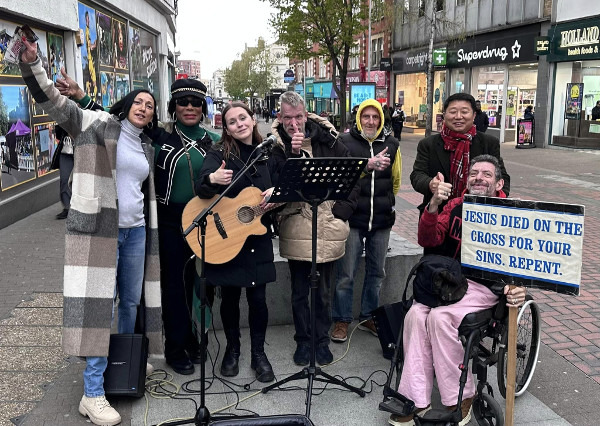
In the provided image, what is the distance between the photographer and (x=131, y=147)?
3441 mm

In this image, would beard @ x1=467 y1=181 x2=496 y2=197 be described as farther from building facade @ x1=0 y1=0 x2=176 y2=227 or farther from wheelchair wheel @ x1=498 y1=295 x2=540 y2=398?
building facade @ x1=0 y1=0 x2=176 y2=227

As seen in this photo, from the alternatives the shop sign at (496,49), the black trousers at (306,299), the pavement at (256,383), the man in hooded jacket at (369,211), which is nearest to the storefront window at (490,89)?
the shop sign at (496,49)

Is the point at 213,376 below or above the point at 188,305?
below

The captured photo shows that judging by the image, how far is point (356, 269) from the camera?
178 inches

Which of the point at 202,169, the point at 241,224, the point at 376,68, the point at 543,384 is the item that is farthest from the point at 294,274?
the point at 376,68

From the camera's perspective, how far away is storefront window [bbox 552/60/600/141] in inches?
689

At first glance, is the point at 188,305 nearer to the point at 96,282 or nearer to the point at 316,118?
the point at 96,282

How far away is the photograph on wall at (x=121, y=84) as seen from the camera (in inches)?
588

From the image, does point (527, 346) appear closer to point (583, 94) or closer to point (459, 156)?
point (459, 156)

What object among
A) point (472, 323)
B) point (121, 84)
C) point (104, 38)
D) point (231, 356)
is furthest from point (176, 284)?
point (121, 84)

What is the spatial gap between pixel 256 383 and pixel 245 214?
1202 mm

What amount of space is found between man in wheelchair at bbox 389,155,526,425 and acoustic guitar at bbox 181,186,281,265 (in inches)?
42.6

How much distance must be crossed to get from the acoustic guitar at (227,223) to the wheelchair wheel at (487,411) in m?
1.66

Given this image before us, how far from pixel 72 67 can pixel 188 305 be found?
27.9 feet
